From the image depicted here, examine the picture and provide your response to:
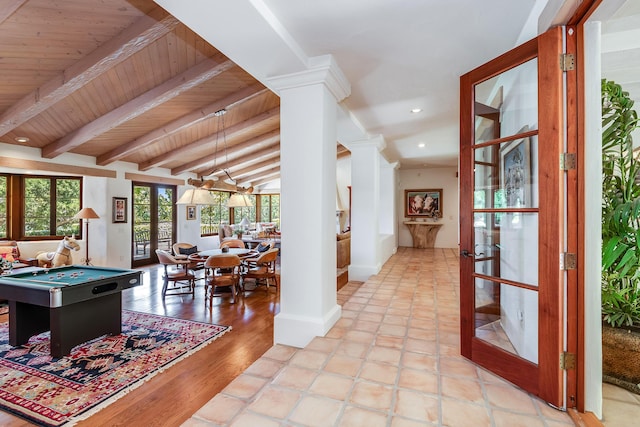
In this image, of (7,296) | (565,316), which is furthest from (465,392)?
(7,296)

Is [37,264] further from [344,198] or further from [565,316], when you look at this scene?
[344,198]

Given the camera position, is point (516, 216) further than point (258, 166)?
No

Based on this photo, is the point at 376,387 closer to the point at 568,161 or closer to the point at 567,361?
the point at 567,361

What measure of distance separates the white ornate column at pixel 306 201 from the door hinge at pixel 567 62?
1.61 meters

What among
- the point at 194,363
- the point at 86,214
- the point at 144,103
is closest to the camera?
the point at 194,363

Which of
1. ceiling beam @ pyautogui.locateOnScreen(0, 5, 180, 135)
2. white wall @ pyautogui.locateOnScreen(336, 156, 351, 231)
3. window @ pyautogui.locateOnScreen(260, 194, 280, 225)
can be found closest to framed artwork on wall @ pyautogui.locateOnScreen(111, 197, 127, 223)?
ceiling beam @ pyautogui.locateOnScreen(0, 5, 180, 135)

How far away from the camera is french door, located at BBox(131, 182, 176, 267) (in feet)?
25.6

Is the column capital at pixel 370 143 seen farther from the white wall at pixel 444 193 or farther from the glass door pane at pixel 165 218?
the glass door pane at pixel 165 218

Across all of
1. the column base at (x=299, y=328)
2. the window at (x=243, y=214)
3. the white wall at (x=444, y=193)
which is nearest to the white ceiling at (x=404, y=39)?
the column base at (x=299, y=328)

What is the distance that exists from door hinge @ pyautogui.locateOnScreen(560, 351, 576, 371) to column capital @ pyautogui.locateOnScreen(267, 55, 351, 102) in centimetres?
252

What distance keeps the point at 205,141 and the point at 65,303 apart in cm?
461

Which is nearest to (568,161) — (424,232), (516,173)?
(516,173)

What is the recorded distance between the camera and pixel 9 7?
2.35 metres

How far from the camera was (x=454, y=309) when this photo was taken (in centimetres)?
322
